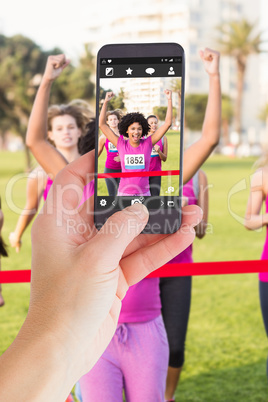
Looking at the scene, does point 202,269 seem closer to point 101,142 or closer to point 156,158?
point 156,158

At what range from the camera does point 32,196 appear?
3.98 meters

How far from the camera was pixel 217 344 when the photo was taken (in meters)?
5.16

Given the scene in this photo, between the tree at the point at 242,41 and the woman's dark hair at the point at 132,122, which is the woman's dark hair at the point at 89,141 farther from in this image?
the tree at the point at 242,41

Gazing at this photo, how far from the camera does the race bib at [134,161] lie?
5.46 feet

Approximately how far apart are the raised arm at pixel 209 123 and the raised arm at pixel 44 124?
A: 705 millimetres

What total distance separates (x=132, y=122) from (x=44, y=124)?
1.33 metres

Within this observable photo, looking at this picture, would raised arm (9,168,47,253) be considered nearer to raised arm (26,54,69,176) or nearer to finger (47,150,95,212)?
raised arm (26,54,69,176)

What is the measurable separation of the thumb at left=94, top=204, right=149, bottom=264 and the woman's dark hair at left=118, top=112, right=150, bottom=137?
0.40 m

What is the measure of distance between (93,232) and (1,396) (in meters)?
0.64

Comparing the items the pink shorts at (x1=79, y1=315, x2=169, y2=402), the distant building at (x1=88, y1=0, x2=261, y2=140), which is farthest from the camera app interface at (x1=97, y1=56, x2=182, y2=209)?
the distant building at (x1=88, y1=0, x2=261, y2=140)

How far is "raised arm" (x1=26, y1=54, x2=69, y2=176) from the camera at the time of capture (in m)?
2.82

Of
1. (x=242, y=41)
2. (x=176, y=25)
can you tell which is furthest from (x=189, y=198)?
(x=176, y=25)

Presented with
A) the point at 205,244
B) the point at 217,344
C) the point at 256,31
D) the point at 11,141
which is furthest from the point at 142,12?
the point at 217,344

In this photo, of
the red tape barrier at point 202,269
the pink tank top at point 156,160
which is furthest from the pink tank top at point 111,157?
the red tape barrier at point 202,269
